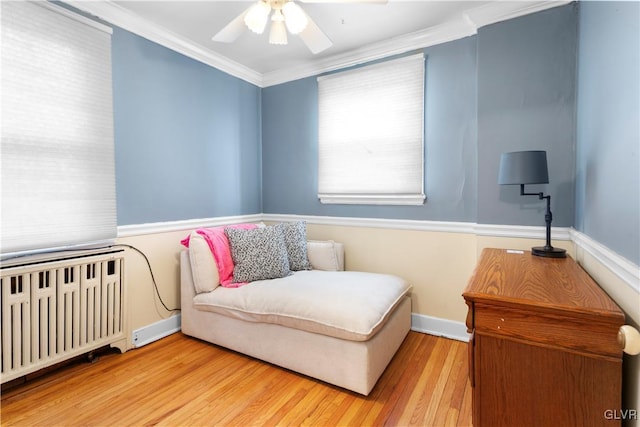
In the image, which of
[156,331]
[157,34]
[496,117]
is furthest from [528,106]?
[156,331]

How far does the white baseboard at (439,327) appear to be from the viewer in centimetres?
240

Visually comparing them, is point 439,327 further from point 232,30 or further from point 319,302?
point 232,30

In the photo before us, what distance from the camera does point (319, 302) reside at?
6.06ft

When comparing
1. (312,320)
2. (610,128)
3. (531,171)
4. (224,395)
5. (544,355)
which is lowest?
(224,395)

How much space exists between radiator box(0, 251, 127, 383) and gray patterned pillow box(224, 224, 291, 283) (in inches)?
30.3

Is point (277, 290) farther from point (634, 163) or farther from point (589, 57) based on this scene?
point (589, 57)

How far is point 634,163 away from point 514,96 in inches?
53.4

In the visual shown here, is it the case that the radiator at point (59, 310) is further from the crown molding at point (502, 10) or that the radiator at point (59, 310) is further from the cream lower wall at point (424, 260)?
the crown molding at point (502, 10)

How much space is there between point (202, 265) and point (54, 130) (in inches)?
48.9

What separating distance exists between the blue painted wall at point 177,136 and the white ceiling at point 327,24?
129 mm

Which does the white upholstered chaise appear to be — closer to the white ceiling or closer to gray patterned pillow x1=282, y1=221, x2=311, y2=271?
gray patterned pillow x1=282, y1=221, x2=311, y2=271

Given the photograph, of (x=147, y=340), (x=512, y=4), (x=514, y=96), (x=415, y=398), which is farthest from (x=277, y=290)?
(x=512, y=4)

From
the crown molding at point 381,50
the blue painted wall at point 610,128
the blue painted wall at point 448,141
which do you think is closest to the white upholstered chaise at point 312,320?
the blue painted wall at point 448,141

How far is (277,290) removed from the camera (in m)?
2.04
